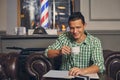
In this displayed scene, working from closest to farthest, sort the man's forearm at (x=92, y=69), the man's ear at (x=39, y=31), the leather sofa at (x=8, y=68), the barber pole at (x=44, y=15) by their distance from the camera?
the man's forearm at (x=92, y=69) < the leather sofa at (x=8, y=68) < the man's ear at (x=39, y=31) < the barber pole at (x=44, y=15)

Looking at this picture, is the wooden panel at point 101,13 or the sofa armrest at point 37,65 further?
the wooden panel at point 101,13

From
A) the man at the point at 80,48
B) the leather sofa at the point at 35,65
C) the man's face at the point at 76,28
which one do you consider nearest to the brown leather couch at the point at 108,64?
the leather sofa at the point at 35,65

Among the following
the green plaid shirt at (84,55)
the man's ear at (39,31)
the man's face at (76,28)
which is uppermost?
the man's face at (76,28)

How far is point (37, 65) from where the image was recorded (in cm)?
203

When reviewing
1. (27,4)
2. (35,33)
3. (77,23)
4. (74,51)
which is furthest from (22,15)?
(74,51)

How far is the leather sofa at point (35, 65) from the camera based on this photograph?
201cm

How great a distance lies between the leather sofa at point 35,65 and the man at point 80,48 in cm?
17

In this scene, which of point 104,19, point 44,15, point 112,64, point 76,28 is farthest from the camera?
point 44,15

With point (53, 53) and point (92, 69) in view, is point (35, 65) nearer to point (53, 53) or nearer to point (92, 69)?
point (53, 53)

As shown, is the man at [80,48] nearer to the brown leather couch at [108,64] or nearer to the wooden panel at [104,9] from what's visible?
the brown leather couch at [108,64]

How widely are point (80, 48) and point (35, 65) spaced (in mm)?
410

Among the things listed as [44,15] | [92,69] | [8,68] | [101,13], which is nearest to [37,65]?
[8,68]

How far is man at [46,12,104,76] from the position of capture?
1.79 m

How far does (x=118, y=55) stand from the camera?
6.59ft
